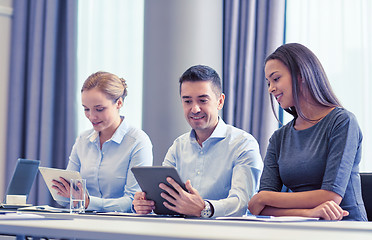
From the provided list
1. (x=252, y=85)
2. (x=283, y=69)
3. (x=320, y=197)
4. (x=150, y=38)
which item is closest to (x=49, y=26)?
(x=150, y=38)

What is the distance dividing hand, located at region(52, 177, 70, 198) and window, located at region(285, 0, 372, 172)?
1.94m

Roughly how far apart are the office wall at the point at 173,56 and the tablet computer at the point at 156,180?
5.43 feet

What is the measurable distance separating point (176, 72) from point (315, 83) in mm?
1744

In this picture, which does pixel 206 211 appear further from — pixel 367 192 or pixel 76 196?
pixel 367 192

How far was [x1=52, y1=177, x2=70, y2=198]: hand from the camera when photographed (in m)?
2.44

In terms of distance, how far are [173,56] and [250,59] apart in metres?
0.57

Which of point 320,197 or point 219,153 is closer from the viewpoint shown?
point 320,197

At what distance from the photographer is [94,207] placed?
2.70 m

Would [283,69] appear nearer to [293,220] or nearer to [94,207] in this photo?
[293,220]

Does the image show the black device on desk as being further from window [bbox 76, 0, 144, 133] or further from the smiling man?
window [bbox 76, 0, 144, 133]

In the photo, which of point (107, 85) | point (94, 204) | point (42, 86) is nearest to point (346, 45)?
point (107, 85)

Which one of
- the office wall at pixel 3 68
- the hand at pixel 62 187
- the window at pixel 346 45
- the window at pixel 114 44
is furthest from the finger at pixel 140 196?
the office wall at pixel 3 68

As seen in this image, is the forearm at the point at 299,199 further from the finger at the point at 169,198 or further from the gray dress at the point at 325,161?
the finger at the point at 169,198

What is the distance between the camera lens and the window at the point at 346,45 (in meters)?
3.45
